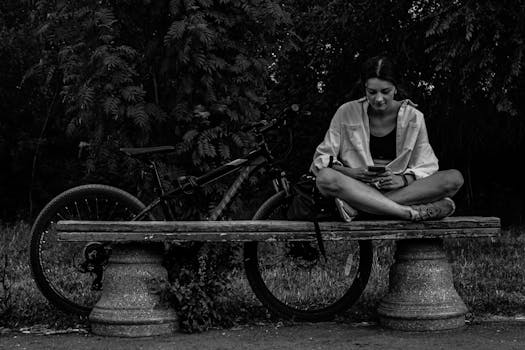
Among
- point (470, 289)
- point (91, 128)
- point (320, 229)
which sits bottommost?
point (470, 289)

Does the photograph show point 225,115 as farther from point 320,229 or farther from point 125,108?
point 320,229

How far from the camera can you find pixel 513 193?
46.5 ft

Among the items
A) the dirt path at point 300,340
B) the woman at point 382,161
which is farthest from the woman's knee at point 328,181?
the dirt path at point 300,340

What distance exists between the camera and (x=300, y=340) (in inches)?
198

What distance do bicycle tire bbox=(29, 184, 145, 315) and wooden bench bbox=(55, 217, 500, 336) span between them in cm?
45

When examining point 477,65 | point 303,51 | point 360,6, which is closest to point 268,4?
point 477,65

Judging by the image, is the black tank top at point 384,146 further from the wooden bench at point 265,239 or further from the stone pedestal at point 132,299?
the stone pedestal at point 132,299

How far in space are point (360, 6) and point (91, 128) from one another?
592 cm

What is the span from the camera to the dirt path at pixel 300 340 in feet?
15.8

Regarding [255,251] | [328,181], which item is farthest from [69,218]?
[328,181]

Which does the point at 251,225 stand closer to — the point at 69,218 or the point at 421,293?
the point at 421,293

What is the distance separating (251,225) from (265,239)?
0.41 ft

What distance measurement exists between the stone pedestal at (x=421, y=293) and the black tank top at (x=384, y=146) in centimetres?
59

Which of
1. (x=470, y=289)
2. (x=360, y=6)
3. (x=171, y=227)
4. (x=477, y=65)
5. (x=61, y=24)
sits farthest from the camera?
(x=360, y=6)
